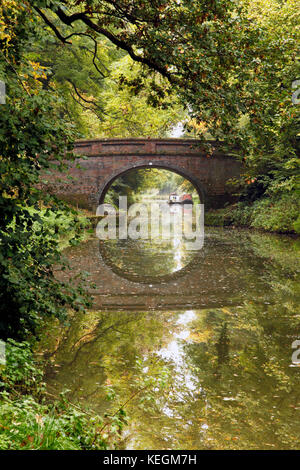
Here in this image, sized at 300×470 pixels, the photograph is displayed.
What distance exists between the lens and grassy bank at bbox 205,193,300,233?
17.4m

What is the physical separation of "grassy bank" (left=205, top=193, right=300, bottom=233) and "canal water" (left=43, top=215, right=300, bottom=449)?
8.18 m

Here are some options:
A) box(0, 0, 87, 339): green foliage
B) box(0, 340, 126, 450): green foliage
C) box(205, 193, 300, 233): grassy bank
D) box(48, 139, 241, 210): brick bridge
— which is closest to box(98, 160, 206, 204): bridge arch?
box(48, 139, 241, 210): brick bridge

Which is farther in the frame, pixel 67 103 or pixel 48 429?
pixel 67 103

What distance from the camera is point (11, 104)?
3688mm

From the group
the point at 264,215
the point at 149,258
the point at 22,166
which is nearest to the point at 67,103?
the point at 22,166

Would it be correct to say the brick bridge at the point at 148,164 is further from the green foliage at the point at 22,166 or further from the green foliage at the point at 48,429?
the green foliage at the point at 48,429

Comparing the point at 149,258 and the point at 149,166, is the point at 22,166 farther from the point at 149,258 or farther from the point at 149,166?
the point at 149,166

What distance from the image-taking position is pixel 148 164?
24.3 m

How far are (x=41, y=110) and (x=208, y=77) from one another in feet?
8.68

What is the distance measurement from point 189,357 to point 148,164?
20443mm

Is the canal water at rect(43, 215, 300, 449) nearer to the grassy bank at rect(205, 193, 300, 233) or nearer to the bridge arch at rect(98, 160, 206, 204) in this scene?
the grassy bank at rect(205, 193, 300, 233)
